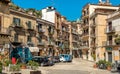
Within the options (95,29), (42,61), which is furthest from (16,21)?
(95,29)

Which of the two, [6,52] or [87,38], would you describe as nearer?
[6,52]

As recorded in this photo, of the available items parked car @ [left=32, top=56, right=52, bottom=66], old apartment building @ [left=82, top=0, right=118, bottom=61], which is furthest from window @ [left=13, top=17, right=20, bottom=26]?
old apartment building @ [left=82, top=0, right=118, bottom=61]

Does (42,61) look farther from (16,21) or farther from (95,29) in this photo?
(95,29)

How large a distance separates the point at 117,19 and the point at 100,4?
71.9ft

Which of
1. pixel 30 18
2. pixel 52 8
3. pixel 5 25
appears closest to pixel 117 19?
pixel 30 18

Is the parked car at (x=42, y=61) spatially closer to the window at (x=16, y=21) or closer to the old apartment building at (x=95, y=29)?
the window at (x=16, y=21)

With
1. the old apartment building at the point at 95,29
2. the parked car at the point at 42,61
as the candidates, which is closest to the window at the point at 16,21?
the parked car at the point at 42,61

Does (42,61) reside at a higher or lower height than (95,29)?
lower

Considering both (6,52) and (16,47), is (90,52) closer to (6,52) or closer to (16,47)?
(16,47)

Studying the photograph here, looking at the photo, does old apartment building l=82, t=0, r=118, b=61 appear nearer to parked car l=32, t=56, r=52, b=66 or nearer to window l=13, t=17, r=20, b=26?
parked car l=32, t=56, r=52, b=66

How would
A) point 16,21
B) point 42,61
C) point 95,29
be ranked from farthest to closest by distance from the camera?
1. point 95,29
2. point 16,21
3. point 42,61

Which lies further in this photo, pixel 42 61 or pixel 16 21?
pixel 16 21

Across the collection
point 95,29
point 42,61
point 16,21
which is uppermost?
point 16,21

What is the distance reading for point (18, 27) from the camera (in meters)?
48.1
